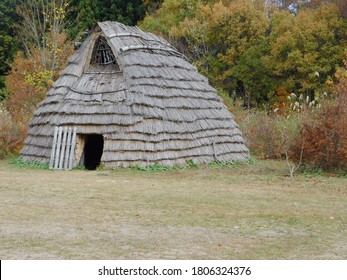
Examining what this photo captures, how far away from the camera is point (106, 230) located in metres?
10.5

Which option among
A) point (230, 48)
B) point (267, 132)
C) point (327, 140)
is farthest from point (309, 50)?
point (327, 140)

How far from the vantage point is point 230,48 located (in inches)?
1710

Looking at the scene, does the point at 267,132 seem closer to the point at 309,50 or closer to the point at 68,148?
the point at 68,148

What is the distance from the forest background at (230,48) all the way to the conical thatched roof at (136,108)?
404 cm

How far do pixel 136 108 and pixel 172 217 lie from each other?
9.94m

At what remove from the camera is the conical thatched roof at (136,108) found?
842 inches

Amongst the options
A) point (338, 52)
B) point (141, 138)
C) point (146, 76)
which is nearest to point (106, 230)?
point (141, 138)

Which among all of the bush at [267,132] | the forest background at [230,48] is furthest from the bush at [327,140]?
the forest background at [230,48]

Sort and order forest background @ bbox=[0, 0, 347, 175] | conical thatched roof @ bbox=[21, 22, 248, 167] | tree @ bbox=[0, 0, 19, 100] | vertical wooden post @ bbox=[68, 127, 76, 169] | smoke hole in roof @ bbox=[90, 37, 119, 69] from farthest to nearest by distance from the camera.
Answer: tree @ bbox=[0, 0, 19, 100]
forest background @ bbox=[0, 0, 347, 175]
smoke hole in roof @ bbox=[90, 37, 119, 69]
vertical wooden post @ bbox=[68, 127, 76, 169]
conical thatched roof @ bbox=[21, 22, 248, 167]

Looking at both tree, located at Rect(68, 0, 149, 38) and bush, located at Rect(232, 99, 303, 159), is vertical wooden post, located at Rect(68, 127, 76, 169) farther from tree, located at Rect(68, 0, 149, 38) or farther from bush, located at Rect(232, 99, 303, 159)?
tree, located at Rect(68, 0, 149, 38)

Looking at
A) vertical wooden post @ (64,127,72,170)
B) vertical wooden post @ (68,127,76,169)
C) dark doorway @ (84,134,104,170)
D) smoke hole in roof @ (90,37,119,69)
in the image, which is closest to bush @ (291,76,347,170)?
vertical wooden post @ (68,127,76,169)

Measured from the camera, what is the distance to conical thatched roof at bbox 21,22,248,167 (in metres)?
21.4

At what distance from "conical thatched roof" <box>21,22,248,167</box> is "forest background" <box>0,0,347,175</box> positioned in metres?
4.04

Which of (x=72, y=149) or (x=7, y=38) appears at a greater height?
(x=7, y=38)
